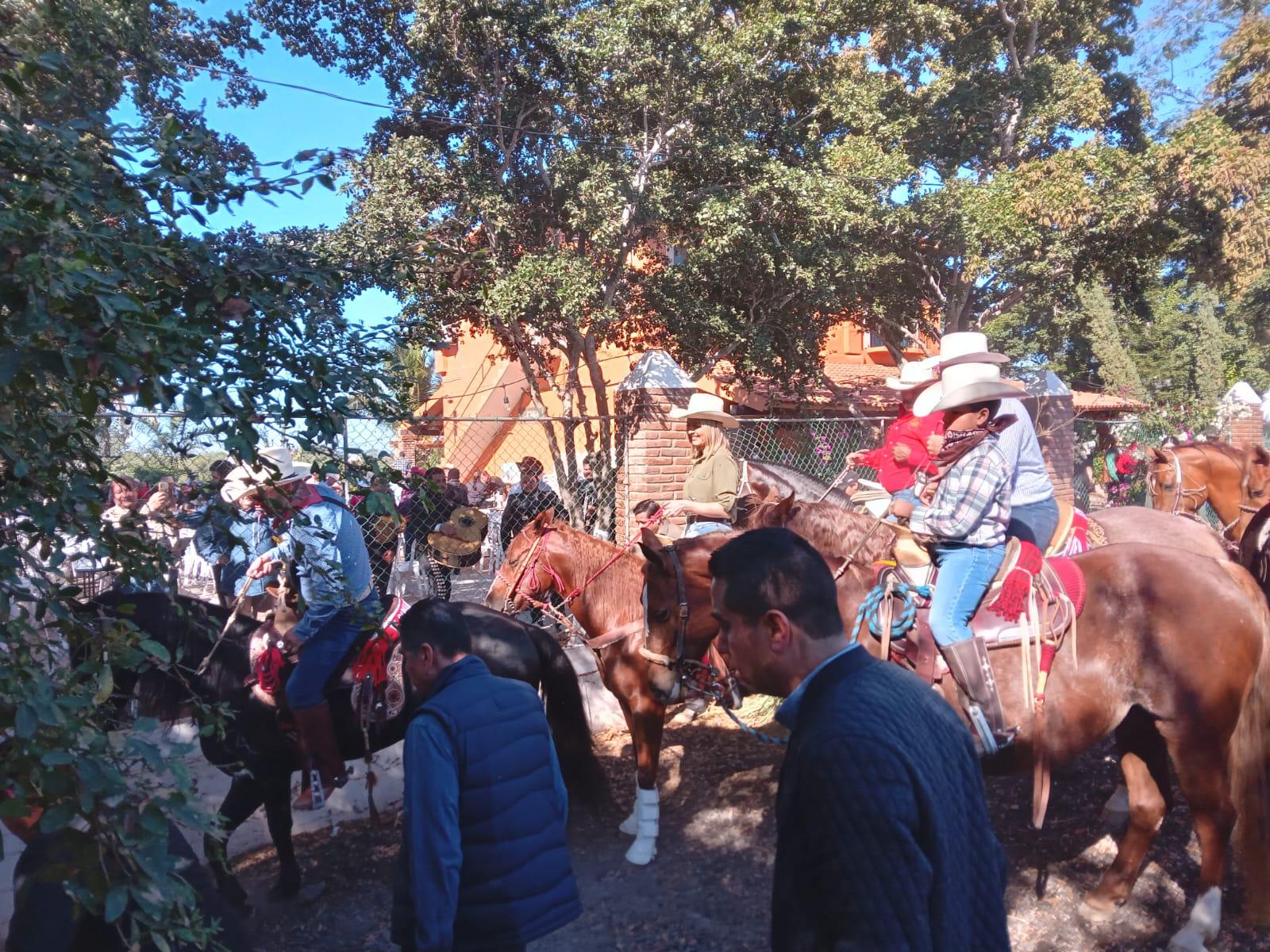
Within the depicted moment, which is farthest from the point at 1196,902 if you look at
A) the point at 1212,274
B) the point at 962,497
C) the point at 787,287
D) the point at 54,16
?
the point at 1212,274

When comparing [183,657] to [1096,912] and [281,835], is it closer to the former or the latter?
[281,835]

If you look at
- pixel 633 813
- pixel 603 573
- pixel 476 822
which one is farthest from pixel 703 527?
pixel 476 822

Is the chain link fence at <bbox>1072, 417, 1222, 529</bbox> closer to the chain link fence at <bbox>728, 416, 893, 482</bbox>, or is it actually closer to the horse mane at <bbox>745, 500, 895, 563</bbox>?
the chain link fence at <bbox>728, 416, 893, 482</bbox>

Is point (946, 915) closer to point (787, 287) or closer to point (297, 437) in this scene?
point (297, 437)

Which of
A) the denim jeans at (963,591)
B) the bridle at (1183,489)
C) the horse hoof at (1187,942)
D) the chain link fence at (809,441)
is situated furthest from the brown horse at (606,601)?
the bridle at (1183,489)

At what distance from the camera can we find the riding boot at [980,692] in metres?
4.18

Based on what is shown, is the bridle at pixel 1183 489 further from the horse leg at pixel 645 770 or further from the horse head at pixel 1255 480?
the horse leg at pixel 645 770

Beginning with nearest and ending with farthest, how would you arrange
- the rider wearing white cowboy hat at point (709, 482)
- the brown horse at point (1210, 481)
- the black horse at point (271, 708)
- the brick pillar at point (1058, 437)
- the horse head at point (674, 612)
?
the black horse at point (271, 708) → the horse head at point (674, 612) → the rider wearing white cowboy hat at point (709, 482) → the brown horse at point (1210, 481) → the brick pillar at point (1058, 437)

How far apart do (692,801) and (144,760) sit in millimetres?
5161

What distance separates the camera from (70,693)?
173cm

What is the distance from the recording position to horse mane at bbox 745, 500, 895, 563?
5.04 metres

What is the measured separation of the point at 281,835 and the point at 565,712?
5.78 feet

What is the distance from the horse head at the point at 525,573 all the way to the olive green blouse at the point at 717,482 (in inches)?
55.3

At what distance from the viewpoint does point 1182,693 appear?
13.8ft
